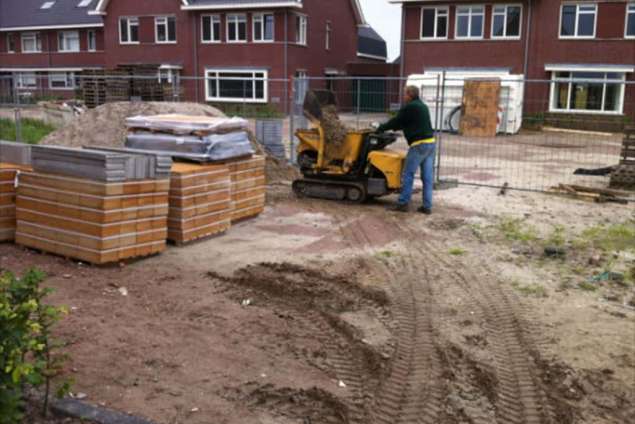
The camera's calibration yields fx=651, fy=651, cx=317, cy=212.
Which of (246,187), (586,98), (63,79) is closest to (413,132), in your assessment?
(246,187)

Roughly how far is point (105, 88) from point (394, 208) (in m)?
11.4

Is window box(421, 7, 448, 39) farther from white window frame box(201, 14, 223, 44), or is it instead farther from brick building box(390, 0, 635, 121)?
white window frame box(201, 14, 223, 44)

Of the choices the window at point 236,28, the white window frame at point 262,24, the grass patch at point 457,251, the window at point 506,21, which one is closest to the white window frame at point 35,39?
the window at point 236,28

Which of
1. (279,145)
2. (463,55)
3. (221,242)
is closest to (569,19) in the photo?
(463,55)

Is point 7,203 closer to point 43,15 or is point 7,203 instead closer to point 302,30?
point 302,30

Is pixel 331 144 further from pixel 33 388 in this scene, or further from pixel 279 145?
pixel 33 388

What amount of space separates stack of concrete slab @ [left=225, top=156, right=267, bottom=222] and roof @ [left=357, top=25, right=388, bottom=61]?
3704cm

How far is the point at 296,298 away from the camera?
635 cm

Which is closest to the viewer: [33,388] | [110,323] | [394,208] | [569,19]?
[33,388]

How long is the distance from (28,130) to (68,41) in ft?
90.0

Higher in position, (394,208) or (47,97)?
(47,97)

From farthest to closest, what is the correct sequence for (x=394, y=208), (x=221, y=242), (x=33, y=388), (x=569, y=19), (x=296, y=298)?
(x=569, y=19) → (x=394, y=208) → (x=221, y=242) → (x=296, y=298) → (x=33, y=388)

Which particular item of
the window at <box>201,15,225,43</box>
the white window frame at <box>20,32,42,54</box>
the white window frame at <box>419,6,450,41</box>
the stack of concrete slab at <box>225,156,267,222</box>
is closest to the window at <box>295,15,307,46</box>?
the window at <box>201,15,225,43</box>

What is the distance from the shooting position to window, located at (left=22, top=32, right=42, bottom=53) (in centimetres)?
4381
